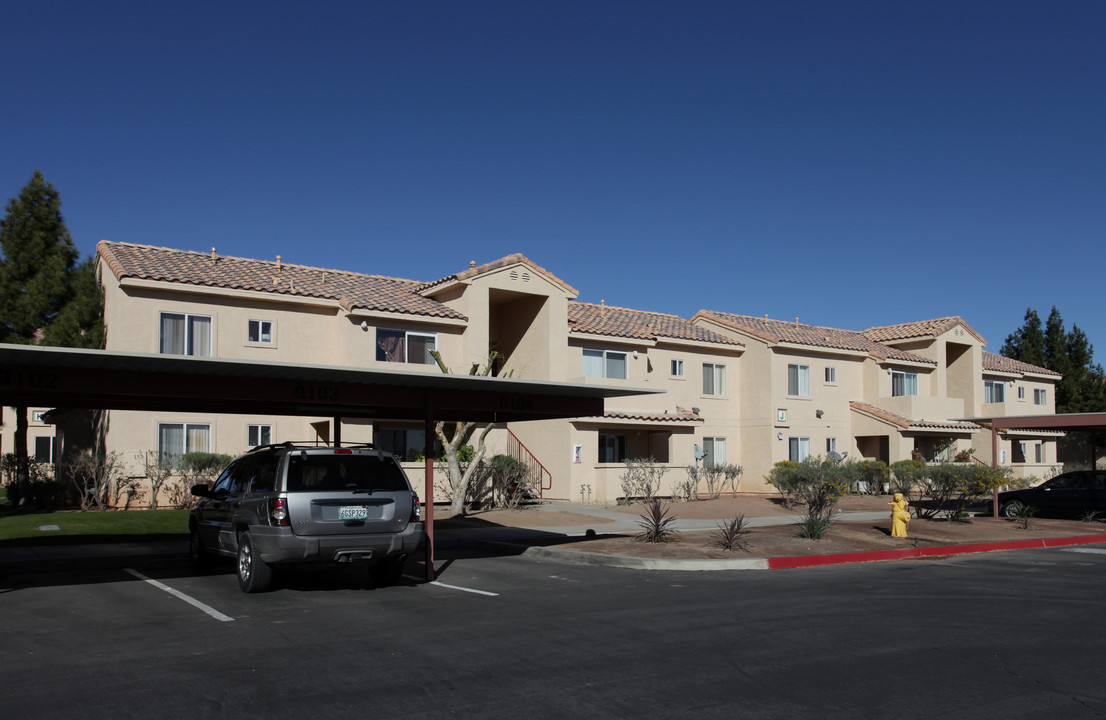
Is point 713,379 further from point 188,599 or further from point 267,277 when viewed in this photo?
point 188,599

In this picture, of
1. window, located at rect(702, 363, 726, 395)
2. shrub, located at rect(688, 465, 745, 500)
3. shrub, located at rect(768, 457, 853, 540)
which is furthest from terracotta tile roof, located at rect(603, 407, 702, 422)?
shrub, located at rect(768, 457, 853, 540)

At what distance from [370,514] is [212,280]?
16.0m

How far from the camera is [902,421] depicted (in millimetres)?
36781

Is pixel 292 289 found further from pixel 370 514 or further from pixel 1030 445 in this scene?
pixel 1030 445

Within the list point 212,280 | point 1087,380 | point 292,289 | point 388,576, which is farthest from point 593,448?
point 1087,380

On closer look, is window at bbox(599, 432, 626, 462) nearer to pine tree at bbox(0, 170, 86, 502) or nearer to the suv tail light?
pine tree at bbox(0, 170, 86, 502)

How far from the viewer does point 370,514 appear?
37.5 feet

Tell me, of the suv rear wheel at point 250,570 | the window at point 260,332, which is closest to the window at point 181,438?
the window at point 260,332

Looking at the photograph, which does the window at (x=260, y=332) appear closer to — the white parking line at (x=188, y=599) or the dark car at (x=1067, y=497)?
the white parking line at (x=188, y=599)

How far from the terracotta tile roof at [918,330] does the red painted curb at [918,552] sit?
22.8 metres

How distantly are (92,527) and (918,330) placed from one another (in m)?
35.8

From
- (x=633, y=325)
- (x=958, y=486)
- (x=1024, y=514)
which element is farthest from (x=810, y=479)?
(x=633, y=325)

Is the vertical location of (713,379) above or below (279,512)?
above

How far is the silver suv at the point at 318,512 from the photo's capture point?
10992 millimetres
